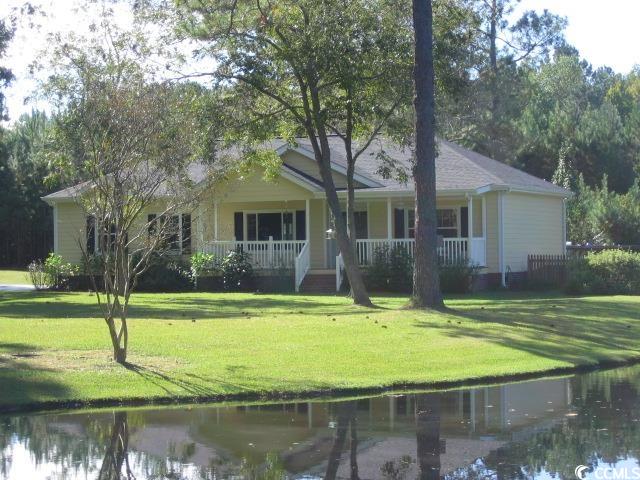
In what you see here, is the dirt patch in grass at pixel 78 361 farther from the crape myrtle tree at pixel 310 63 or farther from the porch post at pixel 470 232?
the porch post at pixel 470 232

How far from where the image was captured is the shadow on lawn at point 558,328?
18.5 metres

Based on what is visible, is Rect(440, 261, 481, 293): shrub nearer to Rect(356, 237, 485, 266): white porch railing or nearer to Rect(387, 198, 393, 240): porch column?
Rect(356, 237, 485, 266): white porch railing

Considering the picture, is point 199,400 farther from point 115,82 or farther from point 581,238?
point 581,238

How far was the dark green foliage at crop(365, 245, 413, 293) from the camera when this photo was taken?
33.2 m

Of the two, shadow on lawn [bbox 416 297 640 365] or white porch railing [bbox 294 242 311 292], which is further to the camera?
white porch railing [bbox 294 242 311 292]

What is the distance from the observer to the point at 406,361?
16.7 metres

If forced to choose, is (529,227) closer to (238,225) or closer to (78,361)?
(238,225)

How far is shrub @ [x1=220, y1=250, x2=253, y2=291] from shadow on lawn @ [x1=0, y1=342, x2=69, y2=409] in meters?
18.4

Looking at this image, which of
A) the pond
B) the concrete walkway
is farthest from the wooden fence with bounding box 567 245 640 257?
the pond

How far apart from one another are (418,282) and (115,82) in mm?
9046

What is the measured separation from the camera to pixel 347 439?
35.2 feet

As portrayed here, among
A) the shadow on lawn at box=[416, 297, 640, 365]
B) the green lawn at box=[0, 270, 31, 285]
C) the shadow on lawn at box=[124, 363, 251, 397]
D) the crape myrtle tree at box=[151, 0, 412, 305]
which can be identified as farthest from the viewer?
the green lawn at box=[0, 270, 31, 285]

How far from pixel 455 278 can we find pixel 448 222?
3.90 meters

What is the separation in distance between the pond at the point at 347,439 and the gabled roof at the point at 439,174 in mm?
19638
